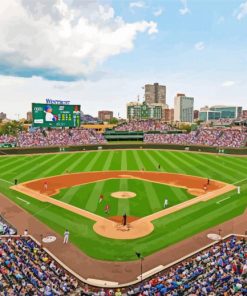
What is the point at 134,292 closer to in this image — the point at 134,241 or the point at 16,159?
the point at 134,241

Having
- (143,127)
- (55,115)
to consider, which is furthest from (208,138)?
(55,115)

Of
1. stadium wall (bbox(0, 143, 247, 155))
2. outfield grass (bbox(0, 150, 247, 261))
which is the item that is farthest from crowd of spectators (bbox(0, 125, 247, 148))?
outfield grass (bbox(0, 150, 247, 261))

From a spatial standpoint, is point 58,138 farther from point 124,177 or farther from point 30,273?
point 30,273

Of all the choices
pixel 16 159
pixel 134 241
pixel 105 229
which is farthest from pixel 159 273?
pixel 16 159

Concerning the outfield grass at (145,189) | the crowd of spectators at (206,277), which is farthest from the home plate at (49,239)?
the crowd of spectators at (206,277)

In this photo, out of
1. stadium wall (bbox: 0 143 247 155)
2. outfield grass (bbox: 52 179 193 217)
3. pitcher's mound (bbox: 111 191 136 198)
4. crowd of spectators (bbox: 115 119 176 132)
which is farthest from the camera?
crowd of spectators (bbox: 115 119 176 132)

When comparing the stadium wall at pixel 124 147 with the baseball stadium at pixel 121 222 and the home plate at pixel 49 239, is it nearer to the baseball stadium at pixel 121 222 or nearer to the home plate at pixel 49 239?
the baseball stadium at pixel 121 222

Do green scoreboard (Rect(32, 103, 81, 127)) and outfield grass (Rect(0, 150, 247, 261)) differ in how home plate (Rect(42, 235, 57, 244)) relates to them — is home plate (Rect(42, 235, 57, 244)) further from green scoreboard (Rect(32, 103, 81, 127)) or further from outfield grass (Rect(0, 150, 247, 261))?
green scoreboard (Rect(32, 103, 81, 127))
